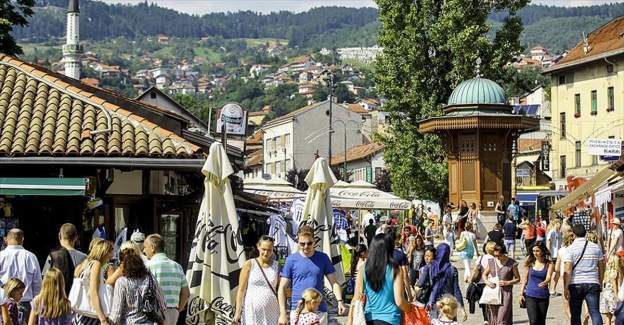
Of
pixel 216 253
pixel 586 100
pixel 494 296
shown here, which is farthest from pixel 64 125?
pixel 586 100

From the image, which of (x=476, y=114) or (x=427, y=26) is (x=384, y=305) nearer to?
(x=476, y=114)

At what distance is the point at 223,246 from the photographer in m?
16.1

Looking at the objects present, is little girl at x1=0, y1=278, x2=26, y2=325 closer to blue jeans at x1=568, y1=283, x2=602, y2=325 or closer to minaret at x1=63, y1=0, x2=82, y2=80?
blue jeans at x1=568, y1=283, x2=602, y2=325

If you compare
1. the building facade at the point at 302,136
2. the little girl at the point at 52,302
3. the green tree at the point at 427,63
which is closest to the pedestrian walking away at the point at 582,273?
the little girl at the point at 52,302

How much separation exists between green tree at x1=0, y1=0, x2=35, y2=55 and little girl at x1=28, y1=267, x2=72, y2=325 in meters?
25.9

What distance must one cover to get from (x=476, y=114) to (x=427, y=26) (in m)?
9.58

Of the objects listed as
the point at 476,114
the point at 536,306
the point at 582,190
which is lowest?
the point at 536,306

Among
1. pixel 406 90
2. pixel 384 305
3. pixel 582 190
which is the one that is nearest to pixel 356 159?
pixel 406 90

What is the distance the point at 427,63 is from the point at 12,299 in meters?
39.7

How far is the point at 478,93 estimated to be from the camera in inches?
1705

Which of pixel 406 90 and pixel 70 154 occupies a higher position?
pixel 406 90

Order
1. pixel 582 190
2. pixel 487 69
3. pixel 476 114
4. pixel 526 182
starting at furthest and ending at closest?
pixel 526 182 < pixel 487 69 < pixel 476 114 < pixel 582 190

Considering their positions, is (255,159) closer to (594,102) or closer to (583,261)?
(594,102)

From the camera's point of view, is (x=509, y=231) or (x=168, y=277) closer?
(x=168, y=277)
